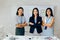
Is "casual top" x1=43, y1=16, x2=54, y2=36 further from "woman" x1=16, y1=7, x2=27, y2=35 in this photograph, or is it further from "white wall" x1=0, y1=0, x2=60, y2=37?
"woman" x1=16, y1=7, x2=27, y2=35

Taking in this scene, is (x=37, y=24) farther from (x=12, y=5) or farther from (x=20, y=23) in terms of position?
(x=12, y=5)

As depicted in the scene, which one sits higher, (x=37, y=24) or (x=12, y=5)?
(x=12, y=5)

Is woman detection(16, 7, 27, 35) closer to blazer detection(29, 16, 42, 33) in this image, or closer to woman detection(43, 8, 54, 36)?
blazer detection(29, 16, 42, 33)

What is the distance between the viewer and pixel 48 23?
50.3 inches

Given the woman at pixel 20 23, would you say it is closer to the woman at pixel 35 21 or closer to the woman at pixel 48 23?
the woman at pixel 35 21

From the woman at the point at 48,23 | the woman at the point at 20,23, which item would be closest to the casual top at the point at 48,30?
the woman at the point at 48,23

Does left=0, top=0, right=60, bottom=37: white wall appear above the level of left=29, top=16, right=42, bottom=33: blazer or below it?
above

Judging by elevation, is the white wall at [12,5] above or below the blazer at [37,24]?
above

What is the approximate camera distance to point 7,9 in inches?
53.6

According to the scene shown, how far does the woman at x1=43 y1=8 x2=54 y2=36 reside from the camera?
4.18 feet

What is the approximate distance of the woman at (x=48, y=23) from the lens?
4.18 feet

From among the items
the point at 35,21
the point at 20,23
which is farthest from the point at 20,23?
the point at 35,21

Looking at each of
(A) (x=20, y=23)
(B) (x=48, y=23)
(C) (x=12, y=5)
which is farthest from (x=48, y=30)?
(C) (x=12, y=5)

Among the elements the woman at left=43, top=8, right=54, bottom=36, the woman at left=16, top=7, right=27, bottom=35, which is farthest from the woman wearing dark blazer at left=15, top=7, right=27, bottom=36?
the woman at left=43, top=8, right=54, bottom=36
